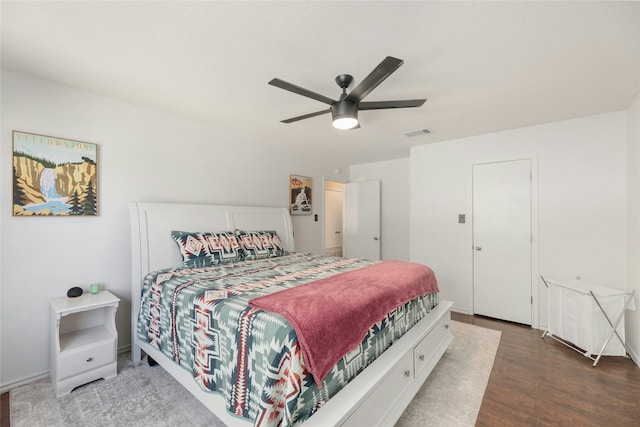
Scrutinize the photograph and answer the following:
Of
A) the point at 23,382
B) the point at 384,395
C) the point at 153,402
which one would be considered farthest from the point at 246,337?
the point at 23,382

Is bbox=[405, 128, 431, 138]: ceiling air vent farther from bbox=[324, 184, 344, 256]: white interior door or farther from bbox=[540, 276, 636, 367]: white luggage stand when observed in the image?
bbox=[324, 184, 344, 256]: white interior door

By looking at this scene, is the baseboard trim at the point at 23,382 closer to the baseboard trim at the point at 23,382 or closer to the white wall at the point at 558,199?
the baseboard trim at the point at 23,382

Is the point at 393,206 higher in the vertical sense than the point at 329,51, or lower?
lower

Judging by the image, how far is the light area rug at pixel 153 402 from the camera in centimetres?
180

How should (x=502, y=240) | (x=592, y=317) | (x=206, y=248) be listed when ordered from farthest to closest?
1. (x=502, y=240)
2. (x=206, y=248)
3. (x=592, y=317)

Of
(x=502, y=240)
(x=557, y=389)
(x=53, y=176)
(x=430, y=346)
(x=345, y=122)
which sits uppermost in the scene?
(x=345, y=122)

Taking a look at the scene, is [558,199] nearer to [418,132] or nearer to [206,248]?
[418,132]

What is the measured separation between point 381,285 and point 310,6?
177 cm

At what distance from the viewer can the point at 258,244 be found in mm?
3330

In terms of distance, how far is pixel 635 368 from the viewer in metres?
2.41

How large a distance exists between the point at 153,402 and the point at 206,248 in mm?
1319

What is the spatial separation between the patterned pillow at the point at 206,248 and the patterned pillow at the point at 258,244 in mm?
100

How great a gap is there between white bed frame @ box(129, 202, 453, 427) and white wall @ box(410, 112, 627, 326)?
1.40 meters

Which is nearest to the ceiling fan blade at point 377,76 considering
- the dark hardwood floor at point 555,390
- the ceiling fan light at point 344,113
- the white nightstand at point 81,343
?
the ceiling fan light at point 344,113
